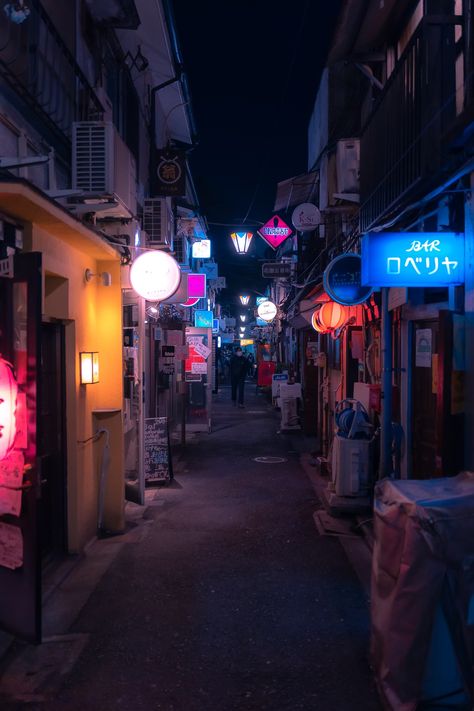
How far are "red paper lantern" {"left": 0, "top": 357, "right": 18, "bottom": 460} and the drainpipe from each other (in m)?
5.01

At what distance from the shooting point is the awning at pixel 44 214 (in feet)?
15.6

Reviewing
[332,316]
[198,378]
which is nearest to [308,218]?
[332,316]

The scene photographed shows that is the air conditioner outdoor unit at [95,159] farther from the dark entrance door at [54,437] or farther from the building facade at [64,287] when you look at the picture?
the dark entrance door at [54,437]

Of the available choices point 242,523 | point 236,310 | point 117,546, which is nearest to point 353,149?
point 242,523

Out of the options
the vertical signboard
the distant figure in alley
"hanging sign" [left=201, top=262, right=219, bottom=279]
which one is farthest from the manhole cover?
"hanging sign" [left=201, top=262, right=219, bottom=279]

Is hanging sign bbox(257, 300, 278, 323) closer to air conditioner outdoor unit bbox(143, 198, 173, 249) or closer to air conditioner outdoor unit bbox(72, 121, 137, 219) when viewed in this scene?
air conditioner outdoor unit bbox(143, 198, 173, 249)

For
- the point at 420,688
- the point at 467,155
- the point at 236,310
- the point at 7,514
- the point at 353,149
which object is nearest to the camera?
the point at 420,688

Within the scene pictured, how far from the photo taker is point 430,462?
7.38 meters

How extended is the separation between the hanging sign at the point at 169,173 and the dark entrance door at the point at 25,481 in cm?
968

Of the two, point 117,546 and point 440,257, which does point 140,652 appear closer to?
point 117,546

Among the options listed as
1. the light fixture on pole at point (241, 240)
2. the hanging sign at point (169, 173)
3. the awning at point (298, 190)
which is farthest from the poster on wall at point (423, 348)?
the light fixture on pole at point (241, 240)

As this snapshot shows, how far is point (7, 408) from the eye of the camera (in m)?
4.76

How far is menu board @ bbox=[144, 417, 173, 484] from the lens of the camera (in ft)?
37.1

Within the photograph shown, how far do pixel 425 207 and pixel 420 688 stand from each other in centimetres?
502
